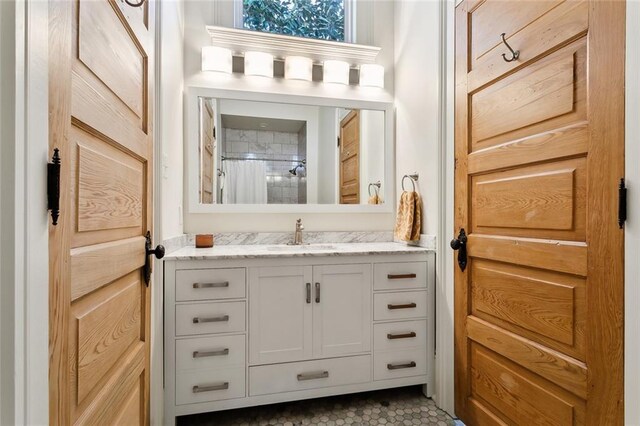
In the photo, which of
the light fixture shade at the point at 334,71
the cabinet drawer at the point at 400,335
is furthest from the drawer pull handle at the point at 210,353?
the light fixture shade at the point at 334,71

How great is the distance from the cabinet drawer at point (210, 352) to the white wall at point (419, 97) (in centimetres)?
124

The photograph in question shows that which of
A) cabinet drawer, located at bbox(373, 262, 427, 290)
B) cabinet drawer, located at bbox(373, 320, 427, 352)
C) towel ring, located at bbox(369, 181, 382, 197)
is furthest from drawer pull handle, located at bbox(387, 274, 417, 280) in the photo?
towel ring, located at bbox(369, 181, 382, 197)

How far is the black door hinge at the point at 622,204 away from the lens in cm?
87

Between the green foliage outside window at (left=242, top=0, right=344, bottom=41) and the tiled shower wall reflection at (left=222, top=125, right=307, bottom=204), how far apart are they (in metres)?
0.76

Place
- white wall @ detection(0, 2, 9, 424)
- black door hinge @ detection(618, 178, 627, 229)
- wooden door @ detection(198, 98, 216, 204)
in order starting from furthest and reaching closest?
wooden door @ detection(198, 98, 216, 204), black door hinge @ detection(618, 178, 627, 229), white wall @ detection(0, 2, 9, 424)

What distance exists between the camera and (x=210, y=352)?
1562 mm

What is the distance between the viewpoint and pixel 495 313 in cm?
139

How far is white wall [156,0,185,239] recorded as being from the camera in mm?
1493

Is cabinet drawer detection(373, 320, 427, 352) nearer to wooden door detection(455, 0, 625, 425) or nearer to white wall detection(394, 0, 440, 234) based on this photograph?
wooden door detection(455, 0, 625, 425)

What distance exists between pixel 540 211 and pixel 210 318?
1491 mm

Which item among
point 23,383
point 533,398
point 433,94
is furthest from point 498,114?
point 23,383

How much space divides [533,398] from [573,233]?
0.65 m

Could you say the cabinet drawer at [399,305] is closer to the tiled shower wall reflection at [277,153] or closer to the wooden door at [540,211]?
the wooden door at [540,211]

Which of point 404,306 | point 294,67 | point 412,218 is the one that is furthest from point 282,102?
point 404,306
